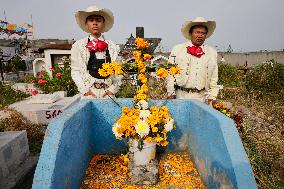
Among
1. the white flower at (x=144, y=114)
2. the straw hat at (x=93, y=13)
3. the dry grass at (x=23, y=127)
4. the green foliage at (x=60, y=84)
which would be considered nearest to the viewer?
the white flower at (x=144, y=114)

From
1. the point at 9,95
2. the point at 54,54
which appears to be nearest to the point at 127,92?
the point at 9,95

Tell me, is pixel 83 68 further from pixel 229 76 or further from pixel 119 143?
pixel 229 76

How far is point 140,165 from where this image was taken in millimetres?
2969

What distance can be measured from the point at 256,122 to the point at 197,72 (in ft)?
13.8

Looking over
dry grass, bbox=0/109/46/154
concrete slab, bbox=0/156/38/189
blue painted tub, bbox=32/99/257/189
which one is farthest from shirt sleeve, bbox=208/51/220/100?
dry grass, bbox=0/109/46/154

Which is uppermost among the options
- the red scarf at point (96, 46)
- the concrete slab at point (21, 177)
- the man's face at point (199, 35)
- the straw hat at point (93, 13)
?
the straw hat at point (93, 13)

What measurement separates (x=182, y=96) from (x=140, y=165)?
1.46 metres

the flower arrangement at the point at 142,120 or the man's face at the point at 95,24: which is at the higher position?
the man's face at the point at 95,24

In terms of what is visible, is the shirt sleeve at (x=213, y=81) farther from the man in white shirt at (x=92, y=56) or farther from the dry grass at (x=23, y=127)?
the dry grass at (x=23, y=127)

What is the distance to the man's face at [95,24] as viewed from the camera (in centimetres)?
350

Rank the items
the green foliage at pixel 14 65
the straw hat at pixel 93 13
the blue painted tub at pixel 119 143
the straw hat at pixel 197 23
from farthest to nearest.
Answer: the green foliage at pixel 14 65
the straw hat at pixel 197 23
the straw hat at pixel 93 13
the blue painted tub at pixel 119 143

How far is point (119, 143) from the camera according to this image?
3.46 meters

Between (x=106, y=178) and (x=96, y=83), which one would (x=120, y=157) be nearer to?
(x=106, y=178)

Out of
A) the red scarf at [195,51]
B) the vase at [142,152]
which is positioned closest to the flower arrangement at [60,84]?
the red scarf at [195,51]
